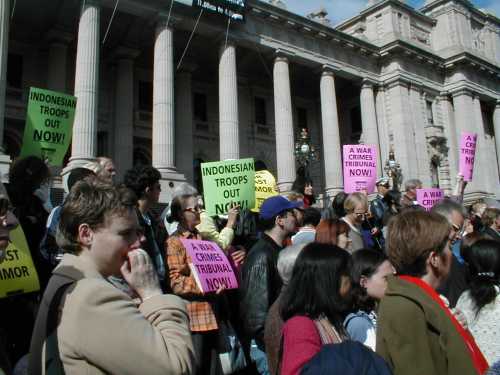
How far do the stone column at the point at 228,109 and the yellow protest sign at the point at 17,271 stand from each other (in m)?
16.3

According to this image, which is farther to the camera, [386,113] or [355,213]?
[386,113]

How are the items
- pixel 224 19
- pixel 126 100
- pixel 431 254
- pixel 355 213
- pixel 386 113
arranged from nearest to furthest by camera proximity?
pixel 431 254
pixel 355 213
pixel 224 19
pixel 126 100
pixel 386 113

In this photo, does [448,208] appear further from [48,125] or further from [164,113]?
[164,113]

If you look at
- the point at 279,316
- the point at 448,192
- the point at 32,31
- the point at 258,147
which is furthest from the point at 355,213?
the point at 448,192

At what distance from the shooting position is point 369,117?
26672 mm

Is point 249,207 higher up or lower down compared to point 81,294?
higher up

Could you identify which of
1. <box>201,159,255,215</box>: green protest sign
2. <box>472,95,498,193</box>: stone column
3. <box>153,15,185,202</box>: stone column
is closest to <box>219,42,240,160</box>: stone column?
<box>153,15,185,202</box>: stone column

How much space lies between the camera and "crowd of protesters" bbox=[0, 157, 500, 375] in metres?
1.89

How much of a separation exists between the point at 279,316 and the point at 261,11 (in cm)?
2126

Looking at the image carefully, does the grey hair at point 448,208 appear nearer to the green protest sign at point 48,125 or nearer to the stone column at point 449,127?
the green protest sign at point 48,125

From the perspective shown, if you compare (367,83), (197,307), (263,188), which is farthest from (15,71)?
(197,307)

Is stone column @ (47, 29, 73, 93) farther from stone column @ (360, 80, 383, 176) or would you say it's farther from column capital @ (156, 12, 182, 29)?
stone column @ (360, 80, 383, 176)

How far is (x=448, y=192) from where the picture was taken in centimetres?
2912

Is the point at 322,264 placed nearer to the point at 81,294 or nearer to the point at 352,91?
the point at 81,294
